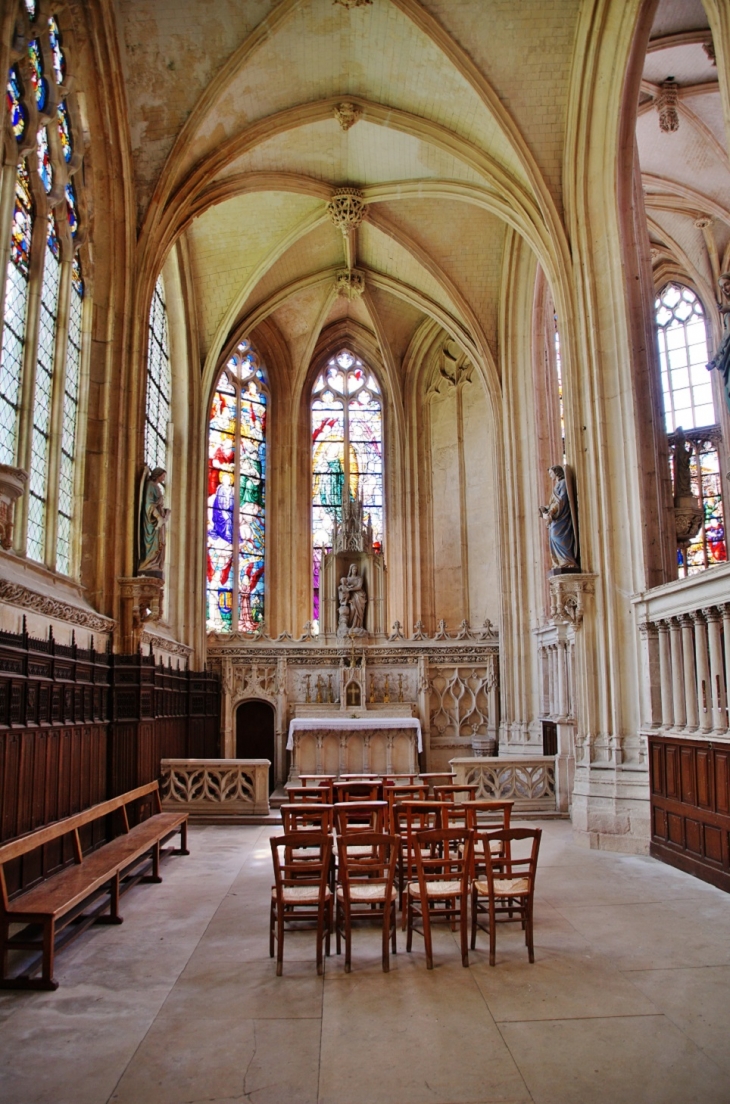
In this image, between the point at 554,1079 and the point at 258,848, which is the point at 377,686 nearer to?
the point at 258,848

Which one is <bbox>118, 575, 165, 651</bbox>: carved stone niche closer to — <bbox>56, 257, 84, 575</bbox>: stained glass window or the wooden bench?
<bbox>56, 257, 84, 575</bbox>: stained glass window

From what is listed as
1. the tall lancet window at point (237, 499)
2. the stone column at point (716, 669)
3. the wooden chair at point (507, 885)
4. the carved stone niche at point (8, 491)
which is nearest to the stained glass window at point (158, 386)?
the tall lancet window at point (237, 499)

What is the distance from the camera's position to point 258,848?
10594 millimetres

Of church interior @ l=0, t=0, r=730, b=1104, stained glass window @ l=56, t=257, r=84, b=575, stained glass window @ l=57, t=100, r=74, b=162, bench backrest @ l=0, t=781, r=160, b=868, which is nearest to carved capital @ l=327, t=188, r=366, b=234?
church interior @ l=0, t=0, r=730, b=1104

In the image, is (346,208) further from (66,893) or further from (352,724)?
(66,893)

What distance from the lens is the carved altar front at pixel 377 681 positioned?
1675 centimetres

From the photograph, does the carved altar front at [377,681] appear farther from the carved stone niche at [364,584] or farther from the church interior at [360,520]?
the carved stone niche at [364,584]

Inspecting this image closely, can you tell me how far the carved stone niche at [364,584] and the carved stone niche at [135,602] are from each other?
23.8 ft

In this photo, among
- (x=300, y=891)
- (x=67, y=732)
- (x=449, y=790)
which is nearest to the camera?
(x=300, y=891)

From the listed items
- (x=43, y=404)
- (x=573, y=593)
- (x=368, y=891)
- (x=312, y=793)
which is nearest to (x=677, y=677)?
(x=573, y=593)

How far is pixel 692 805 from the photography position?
8883mm

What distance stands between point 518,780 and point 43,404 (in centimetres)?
852

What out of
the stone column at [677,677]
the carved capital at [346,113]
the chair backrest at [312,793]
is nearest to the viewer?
the chair backrest at [312,793]

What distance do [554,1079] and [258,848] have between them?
7040mm
